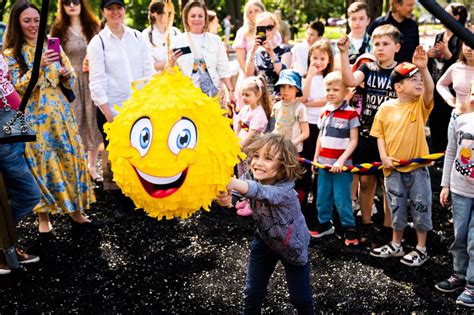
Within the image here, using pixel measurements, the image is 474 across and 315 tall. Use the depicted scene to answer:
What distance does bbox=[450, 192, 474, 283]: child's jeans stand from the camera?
2.90 meters

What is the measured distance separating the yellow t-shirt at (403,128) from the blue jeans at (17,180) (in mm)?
2298

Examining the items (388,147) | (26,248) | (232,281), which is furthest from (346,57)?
(26,248)

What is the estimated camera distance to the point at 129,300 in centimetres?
304

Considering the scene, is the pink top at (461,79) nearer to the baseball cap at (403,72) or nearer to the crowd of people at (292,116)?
the crowd of people at (292,116)

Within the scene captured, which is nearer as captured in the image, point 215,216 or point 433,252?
point 433,252

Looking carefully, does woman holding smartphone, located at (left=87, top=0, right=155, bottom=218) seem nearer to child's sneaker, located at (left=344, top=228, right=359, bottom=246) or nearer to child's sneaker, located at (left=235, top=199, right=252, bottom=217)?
child's sneaker, located at (left=235, top=199, right=252, bottom=217)

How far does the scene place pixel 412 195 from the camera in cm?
340

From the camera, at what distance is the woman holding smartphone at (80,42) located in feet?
14.9

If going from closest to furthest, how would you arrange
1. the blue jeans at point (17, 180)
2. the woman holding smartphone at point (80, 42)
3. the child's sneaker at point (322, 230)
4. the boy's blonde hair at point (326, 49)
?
the blue jeans at point (17, 180), the child's sneaker at point (322, 230), the boy's blonde hair at point (326, 49), the woman holding smartphone at point (80, 42)

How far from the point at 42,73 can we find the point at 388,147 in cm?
249

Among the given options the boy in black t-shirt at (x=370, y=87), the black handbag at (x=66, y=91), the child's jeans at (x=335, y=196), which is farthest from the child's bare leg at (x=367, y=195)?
the black handbag at (x=66, y=91)

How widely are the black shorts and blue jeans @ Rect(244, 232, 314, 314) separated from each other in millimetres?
1676

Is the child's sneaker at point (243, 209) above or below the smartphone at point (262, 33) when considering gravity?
below

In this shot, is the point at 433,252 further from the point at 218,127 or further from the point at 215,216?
the point at 218,127
